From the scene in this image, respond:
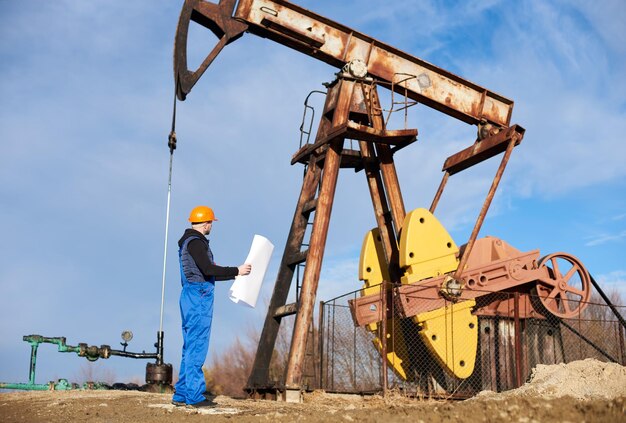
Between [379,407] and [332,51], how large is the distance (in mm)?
5343

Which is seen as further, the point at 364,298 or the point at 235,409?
the point at 364,298

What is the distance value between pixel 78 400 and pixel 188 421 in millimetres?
2710

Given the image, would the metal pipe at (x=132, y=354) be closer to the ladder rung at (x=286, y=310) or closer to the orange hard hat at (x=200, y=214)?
the ladder rung at (x=286, y=310)

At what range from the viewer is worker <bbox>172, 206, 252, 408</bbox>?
6605mm

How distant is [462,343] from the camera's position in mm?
10219

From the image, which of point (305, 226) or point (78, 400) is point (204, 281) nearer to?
point (78, 400)

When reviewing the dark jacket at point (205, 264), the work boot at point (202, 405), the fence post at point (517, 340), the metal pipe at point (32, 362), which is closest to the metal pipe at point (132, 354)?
the metal pipe at point (32, 362)

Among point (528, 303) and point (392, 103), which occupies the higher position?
point (392, 103)

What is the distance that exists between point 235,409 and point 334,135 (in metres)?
4.25

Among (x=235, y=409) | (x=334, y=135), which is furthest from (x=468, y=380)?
(x=235, y=409)

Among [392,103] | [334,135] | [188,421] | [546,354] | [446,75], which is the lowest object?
[188,421]

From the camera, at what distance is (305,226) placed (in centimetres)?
1049

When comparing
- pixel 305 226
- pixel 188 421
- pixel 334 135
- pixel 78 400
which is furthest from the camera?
pixel 305 226

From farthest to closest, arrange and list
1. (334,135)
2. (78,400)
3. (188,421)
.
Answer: (334,135) < (78,400) < (188,421)
